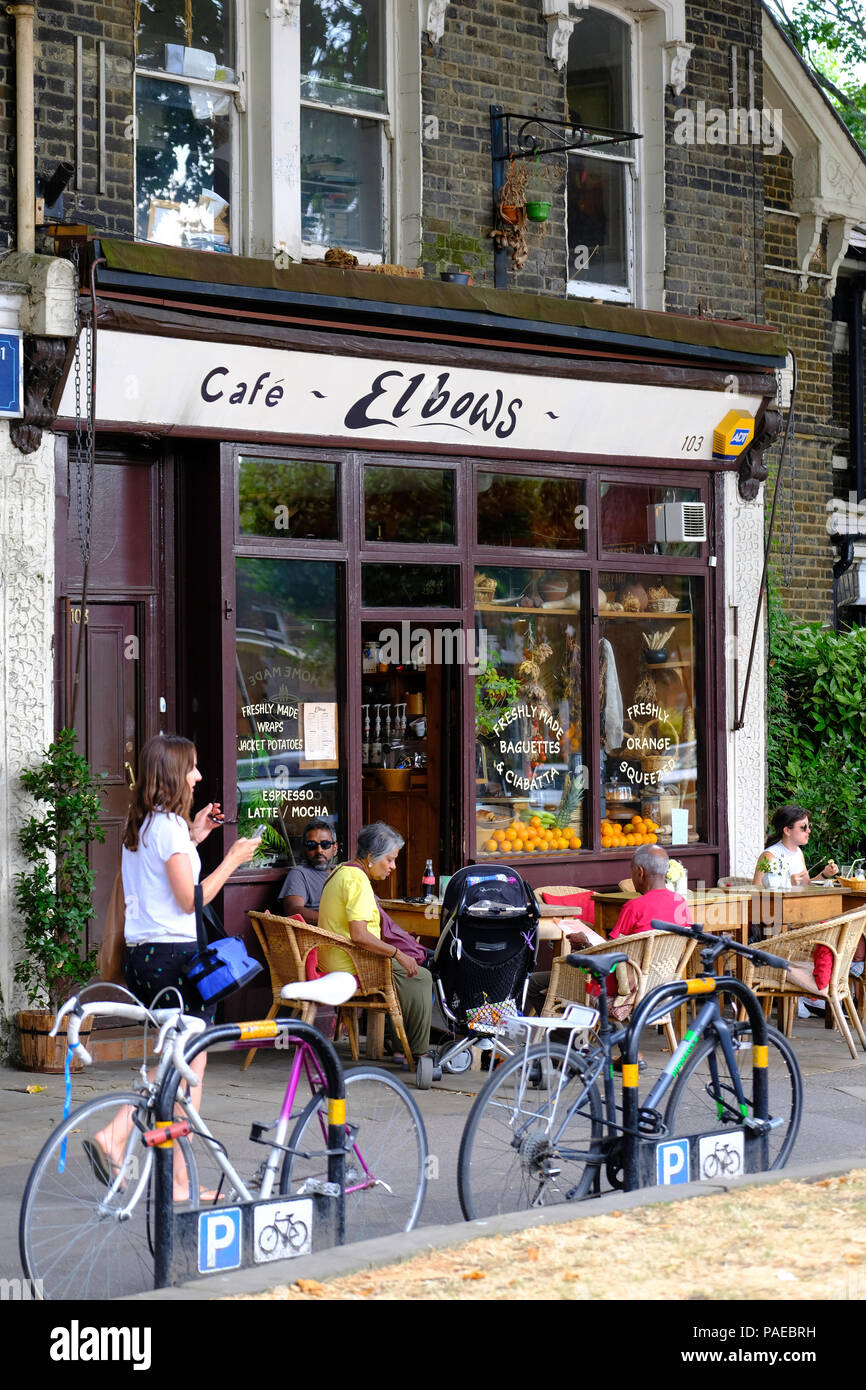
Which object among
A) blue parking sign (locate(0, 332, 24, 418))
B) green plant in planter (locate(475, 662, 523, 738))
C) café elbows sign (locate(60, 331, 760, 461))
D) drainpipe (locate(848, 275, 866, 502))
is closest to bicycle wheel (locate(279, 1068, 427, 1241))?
blue parking sign (locate(0, 332, 24, 418))

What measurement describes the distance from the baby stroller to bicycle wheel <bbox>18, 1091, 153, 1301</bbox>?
13.5 ft

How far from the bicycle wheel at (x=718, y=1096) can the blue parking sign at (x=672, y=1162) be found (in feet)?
0.15

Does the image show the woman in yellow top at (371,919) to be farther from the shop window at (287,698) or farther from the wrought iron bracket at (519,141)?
the wrought iron bracket at (519,141)

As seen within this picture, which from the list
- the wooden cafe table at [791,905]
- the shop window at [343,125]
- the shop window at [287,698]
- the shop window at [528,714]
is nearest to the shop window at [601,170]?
the shop window at [343,125]

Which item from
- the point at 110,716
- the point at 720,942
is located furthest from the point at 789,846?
the point at 720,942

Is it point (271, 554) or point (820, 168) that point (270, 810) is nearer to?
point (271, 554)

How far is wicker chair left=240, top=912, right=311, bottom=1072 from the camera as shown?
9984 mm

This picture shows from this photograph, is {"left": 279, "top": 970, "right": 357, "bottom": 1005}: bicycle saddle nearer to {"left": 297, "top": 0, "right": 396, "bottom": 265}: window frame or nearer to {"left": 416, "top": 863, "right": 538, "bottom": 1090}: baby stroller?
{"left": 416, "top": 863, "right": 538, "bottom": 1090}: baby stroller

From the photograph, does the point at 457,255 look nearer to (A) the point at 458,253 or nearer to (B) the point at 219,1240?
(A) the point at 458,253

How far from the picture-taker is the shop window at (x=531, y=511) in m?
12.3

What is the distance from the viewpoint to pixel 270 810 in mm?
11266

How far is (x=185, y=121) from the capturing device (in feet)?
37.1

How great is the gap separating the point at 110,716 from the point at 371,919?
2293 millimetres
